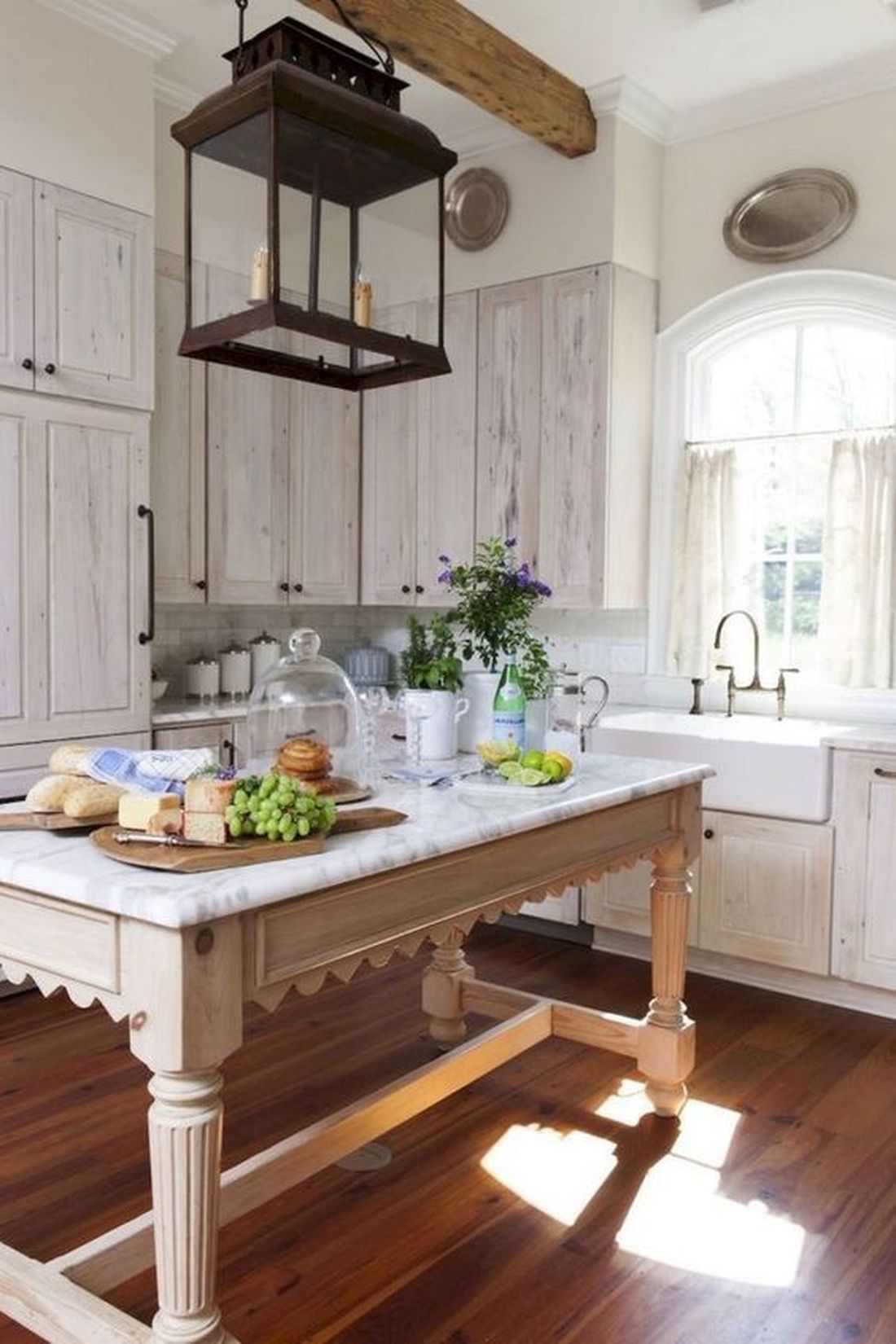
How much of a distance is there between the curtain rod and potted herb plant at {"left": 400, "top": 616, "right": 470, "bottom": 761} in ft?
7.68

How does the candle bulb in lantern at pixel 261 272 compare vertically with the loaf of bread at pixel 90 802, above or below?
above

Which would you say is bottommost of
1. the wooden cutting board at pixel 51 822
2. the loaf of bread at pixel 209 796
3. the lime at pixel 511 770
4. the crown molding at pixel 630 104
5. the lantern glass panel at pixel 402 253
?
the wooden cutting board at pixel 51 822

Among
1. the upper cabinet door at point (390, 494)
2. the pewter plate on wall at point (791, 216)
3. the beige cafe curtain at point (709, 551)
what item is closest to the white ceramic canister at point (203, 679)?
the upper cabinet door at point (390, 494)

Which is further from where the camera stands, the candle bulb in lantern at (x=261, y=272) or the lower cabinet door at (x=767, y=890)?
the lower cabinet door at (x=767, y=890)

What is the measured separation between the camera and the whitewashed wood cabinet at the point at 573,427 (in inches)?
173

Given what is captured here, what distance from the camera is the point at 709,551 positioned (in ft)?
14.8

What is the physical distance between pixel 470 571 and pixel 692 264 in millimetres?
2691

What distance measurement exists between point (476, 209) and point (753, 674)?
7.48 feet

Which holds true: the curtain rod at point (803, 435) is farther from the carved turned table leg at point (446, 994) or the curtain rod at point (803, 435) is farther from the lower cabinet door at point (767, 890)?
Result: the carved turned table leg at point (446, 994)

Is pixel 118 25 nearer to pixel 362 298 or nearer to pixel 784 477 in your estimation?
pixel 362 298

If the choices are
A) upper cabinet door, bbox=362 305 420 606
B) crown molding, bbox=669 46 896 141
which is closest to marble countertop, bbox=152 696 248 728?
upper cabinet door, bbox=362 305 420 606

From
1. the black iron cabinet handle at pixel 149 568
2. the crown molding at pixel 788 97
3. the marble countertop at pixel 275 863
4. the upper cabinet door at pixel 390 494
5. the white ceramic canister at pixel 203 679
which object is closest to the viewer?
the marble countertop at pixel 275 863

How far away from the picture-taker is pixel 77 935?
1.59 metres

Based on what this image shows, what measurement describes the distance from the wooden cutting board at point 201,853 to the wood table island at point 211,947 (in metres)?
0.02
